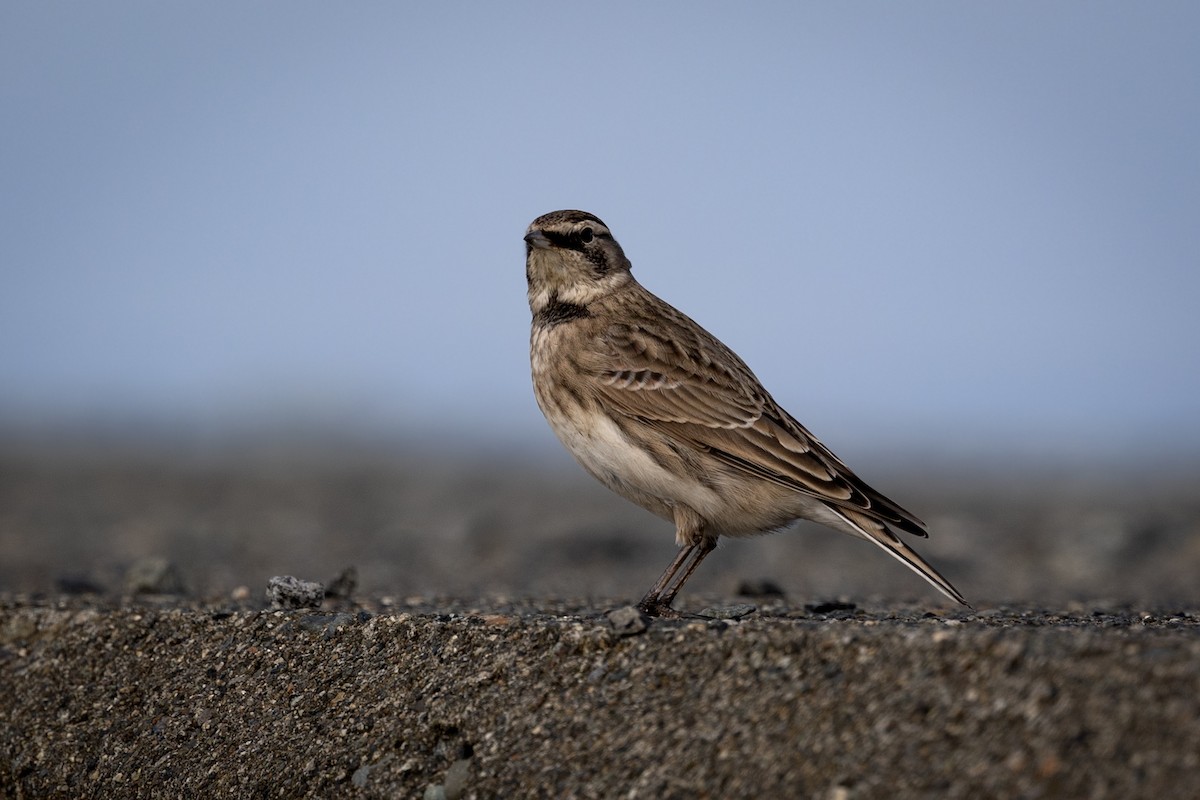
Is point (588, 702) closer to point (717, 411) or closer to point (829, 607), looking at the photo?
point (829, 607)

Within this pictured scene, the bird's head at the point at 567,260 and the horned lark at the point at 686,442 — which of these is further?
the bird's head at the point at 567,260

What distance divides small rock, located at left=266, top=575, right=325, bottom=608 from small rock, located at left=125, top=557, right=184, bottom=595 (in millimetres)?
1733

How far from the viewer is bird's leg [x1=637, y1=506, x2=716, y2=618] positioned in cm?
710

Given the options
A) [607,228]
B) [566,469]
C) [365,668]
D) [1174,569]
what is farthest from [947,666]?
[566,469]

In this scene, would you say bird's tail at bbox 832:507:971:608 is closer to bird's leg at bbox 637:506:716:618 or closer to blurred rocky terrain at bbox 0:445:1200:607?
bird's leg at bbox 637:506:716:618

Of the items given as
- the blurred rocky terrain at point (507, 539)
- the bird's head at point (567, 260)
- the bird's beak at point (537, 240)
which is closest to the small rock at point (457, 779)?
the blurred rocky terrain at point (507, 539)

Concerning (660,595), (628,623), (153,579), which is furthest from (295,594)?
(628,623)

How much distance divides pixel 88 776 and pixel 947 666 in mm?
4176

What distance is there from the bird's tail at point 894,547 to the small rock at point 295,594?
113 inches

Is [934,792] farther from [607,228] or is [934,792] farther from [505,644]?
[607,228]

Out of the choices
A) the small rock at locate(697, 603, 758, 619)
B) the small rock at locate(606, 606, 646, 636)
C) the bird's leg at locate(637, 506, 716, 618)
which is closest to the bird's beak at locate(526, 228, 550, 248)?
the bird's leg at locate(637, 506, 716, 618)

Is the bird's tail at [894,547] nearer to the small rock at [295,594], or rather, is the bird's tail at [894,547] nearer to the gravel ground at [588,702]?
the gravel ground at [588,702]

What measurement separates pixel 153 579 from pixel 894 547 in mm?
4801

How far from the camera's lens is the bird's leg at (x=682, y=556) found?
7.10 meters
